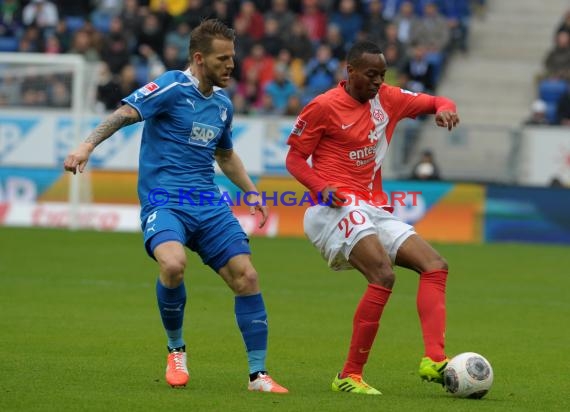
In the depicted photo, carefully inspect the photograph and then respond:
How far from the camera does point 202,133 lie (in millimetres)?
8562

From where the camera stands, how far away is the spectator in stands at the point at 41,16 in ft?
94.4

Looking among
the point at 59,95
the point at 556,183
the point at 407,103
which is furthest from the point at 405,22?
the point at 407,103

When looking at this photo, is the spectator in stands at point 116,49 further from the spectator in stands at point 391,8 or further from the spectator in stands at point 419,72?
the spectator in stands at point 419,72

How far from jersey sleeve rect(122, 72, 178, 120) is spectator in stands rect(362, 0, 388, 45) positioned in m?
18.4

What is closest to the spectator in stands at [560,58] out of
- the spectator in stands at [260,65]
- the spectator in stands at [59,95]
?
the spectator in stands at [260,65]

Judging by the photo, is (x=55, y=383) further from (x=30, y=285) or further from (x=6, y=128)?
(x=6, y=128)

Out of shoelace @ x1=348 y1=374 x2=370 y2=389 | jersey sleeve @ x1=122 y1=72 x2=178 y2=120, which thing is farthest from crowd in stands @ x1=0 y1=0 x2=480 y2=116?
shoelace @ x1=348 y1=374 x2=370 y2=389

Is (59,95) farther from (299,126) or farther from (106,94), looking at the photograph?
(299,126)

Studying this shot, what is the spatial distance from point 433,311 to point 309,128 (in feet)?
4.99

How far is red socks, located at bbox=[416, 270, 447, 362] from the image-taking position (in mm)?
8344

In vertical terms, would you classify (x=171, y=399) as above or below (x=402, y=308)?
above

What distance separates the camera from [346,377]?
839cm

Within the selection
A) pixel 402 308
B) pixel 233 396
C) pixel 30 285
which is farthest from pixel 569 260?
pixel 233 396

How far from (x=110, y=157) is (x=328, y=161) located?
1533 centimetres
